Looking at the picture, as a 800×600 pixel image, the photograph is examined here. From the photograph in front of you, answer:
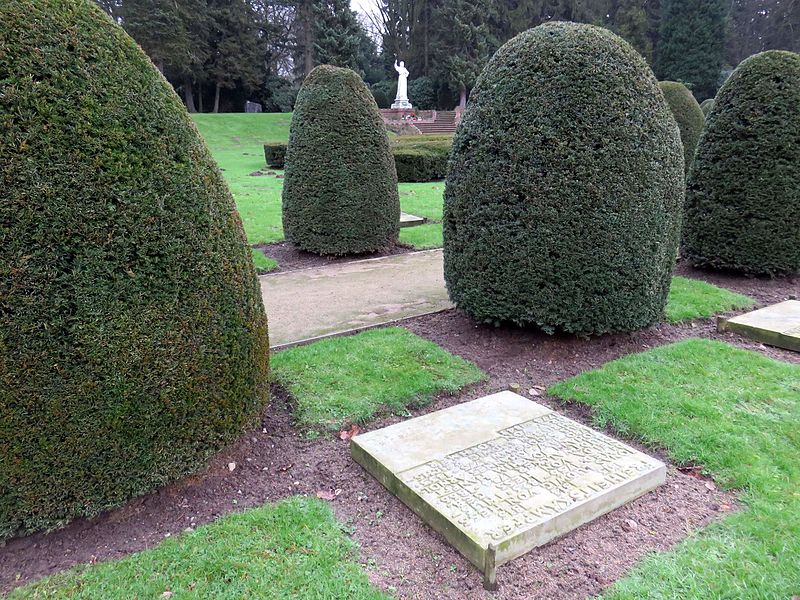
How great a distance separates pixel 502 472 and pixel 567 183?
2550 millimetres

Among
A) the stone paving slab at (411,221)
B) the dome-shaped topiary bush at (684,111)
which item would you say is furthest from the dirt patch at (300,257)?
the dome-shaped topiary bush at (684,111)

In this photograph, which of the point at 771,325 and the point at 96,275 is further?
the point at 771,325

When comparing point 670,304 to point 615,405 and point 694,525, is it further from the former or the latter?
point 694,525

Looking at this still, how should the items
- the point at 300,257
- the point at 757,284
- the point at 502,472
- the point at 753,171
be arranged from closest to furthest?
the point at 502,472, the point at 753,171, the point at 757,284, the point at 300,257

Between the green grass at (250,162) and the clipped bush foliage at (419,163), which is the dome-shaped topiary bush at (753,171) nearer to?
the green grass at (250,162)

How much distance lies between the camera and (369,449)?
3.28 metres

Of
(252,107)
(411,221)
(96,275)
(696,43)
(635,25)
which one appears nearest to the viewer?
(96,275)

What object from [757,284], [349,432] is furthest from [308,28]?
[349,432]

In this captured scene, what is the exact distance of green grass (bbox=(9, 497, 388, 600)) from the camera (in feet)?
7.75

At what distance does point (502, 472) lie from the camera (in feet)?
9.97

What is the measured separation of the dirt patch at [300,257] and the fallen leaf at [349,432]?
4608 mm

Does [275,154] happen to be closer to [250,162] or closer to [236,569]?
[250,162]

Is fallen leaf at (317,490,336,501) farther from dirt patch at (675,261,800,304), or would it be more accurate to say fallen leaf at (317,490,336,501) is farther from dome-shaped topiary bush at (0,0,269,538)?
dirt patch at (675,261,800,304)

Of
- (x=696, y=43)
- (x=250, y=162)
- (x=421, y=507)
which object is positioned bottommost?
(x=421, y=507)
